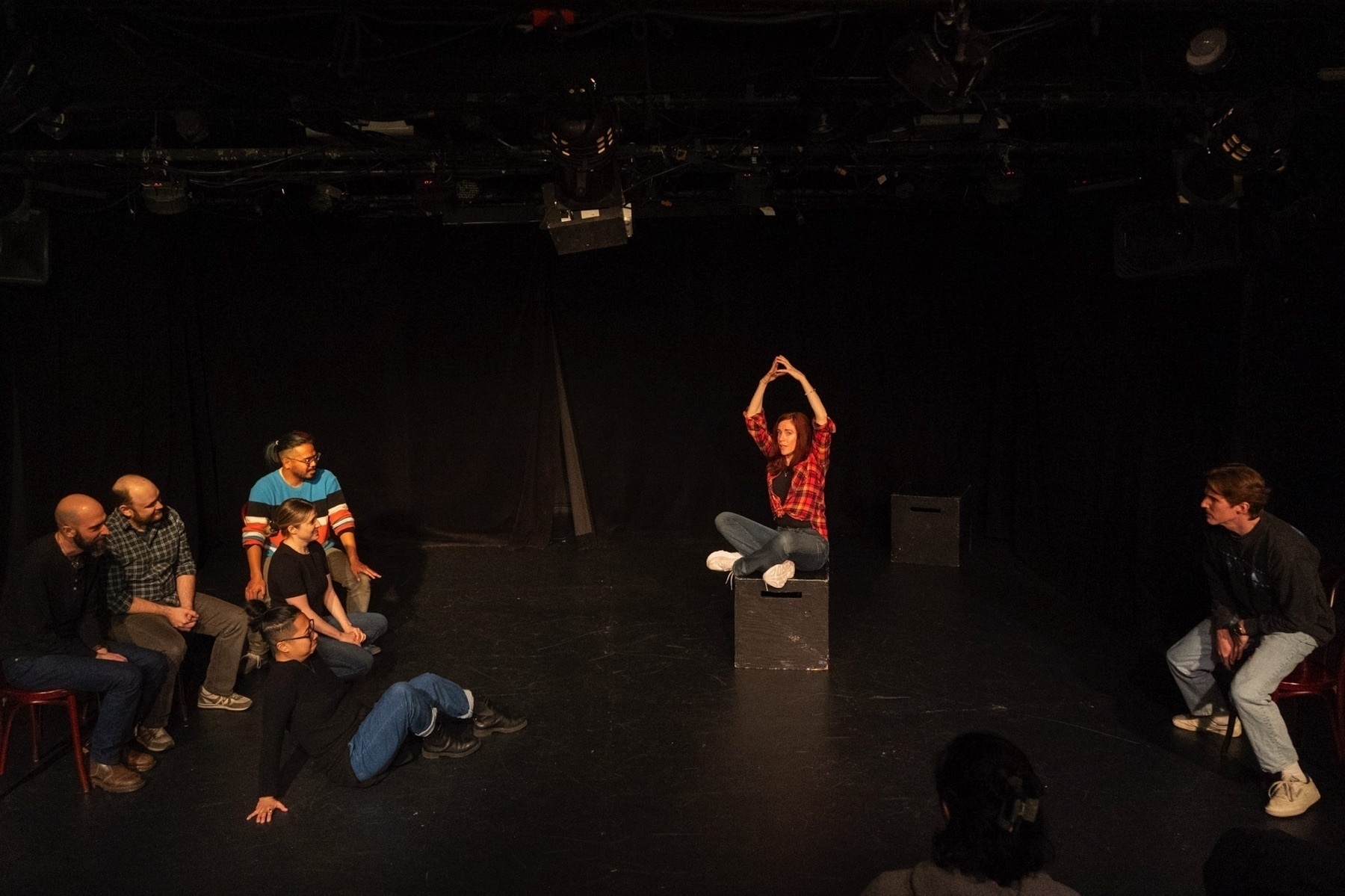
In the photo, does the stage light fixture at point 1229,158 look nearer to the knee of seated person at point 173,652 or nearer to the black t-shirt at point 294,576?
the black t-shirt at point 294,576

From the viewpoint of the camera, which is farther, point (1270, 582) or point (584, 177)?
point (584, 177)

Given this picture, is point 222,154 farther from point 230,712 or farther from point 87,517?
point 230,712

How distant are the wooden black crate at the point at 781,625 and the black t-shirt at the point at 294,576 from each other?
6.43 feet

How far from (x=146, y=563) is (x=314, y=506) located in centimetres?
80

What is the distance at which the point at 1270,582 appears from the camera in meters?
4.06

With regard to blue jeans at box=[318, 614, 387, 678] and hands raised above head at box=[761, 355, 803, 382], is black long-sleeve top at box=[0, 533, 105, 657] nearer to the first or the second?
blue jeans at box=[318, 614, 387, 678]

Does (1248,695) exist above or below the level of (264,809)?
above

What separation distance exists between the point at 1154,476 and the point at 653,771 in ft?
10.3

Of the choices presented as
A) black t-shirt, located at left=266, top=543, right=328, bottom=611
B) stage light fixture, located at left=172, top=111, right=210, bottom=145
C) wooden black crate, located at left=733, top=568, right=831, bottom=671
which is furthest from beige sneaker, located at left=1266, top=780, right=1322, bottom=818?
stage light fixture, located at left=172, top=111, right=210, bottom=145

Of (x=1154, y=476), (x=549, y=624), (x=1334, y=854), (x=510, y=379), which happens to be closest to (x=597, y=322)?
(x=510, y=379)

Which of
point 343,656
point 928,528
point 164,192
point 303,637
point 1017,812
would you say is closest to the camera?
point 1017,812

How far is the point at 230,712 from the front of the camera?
5066mm

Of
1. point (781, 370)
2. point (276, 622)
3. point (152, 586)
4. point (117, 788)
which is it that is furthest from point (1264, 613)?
point (152, 586)

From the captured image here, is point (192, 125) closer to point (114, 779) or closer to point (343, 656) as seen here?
point (343, 656)
